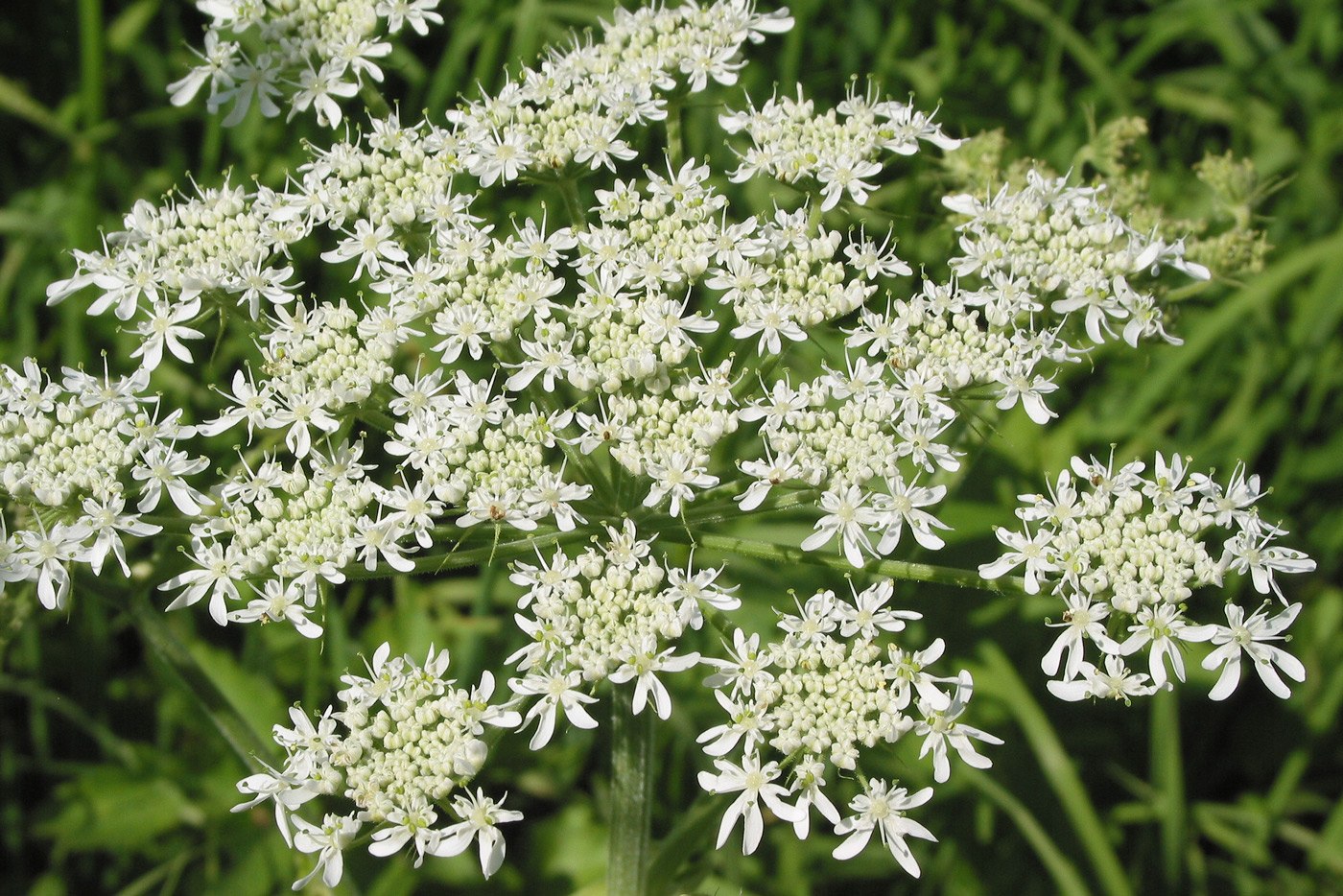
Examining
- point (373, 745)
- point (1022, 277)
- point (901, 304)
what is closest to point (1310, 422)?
point (1022, 277)

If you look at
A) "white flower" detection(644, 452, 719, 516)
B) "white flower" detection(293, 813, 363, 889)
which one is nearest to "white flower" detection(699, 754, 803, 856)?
"white flower" detection(644, 452, 719, 516)

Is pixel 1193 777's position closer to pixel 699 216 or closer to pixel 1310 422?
pixel 1310 422

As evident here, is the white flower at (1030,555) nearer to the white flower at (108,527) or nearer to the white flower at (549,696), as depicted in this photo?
the white flower at (549,696)

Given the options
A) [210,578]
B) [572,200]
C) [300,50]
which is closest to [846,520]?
[572,200]

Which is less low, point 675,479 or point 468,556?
point 675,479

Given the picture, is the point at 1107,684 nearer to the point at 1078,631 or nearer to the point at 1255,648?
the point at 1078,631

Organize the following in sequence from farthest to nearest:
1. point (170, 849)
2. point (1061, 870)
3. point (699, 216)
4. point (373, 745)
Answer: point (170, 849)
point (1061, 870)
point (699, 216)
point (373, 745)
